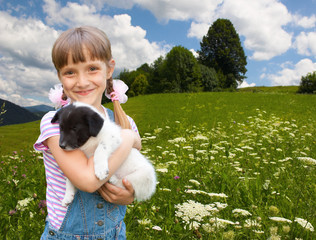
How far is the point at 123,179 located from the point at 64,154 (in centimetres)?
46

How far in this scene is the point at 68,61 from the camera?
193cm

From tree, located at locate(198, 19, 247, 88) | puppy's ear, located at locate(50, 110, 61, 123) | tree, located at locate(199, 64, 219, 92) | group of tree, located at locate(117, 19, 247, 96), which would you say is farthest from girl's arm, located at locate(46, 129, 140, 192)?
tree, located at locate(198, 19, 247, 88)

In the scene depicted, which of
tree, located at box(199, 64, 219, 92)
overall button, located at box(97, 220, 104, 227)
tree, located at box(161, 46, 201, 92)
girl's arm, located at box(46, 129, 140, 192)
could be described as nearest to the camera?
girl's arm, located at box(46, 129, 140, 192)

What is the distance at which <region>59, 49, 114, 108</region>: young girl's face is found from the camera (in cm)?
195

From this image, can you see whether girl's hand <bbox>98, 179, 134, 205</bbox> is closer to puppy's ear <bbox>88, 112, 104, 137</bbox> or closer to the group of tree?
puppy's ear <bbox>88, 112, 104, 137</bbox>

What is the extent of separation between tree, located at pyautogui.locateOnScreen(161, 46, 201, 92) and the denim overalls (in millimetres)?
44139

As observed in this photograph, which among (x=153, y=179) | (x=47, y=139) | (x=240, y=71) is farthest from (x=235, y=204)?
(x=240, y=71)

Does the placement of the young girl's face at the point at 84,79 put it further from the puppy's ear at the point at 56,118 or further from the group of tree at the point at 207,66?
the group of tree at the point at 207,66

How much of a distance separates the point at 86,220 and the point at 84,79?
3.33 feet

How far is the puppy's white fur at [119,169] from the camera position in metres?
1.74

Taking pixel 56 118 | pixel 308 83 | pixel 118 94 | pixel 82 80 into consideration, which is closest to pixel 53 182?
pixel 56 118

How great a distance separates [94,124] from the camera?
1803mm

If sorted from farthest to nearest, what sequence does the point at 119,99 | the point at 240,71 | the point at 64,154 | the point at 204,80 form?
the point at 240,71, the point at 204,80, the point at 119,99, the point at 64,154

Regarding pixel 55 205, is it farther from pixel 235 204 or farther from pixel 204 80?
pixel 204 80
